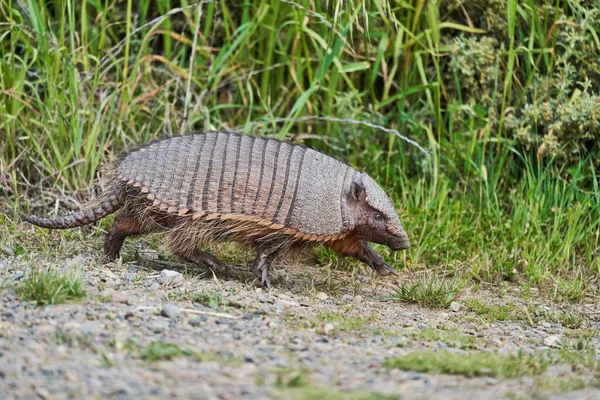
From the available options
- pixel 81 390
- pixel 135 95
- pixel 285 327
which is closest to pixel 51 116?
pixel 135 95

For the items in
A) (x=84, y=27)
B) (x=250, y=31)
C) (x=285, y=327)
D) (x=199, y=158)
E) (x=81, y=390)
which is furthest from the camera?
(x=250, y=31)

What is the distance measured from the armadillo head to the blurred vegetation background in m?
0.68

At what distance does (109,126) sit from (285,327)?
10.5 ft

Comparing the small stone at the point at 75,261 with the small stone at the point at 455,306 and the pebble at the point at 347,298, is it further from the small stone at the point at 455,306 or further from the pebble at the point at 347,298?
the small stone at the point at 455,306

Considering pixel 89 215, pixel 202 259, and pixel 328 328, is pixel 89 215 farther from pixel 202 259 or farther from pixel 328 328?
pixel 328 328

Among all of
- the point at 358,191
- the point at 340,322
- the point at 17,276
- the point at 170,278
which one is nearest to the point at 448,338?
the point at 340,322

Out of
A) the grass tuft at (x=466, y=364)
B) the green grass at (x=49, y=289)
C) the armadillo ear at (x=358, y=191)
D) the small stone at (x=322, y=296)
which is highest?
the armadillo ear at (x=358, y=191)

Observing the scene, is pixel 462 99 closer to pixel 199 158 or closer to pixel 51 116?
pixel 199 158

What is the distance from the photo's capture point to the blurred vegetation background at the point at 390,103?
622cm

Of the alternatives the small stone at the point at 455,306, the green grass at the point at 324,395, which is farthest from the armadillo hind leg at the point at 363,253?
the green grass at the point at 324,395

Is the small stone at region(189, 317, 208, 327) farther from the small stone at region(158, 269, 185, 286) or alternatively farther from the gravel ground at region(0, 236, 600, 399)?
the small stone at region(158, 269, 185, 286)

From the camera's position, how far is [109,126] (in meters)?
6.68

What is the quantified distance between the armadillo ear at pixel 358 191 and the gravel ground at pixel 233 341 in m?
0.63

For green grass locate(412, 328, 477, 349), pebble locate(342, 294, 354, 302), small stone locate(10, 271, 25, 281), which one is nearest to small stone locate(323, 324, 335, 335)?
green grass locate(412, 328, 477, 349)
